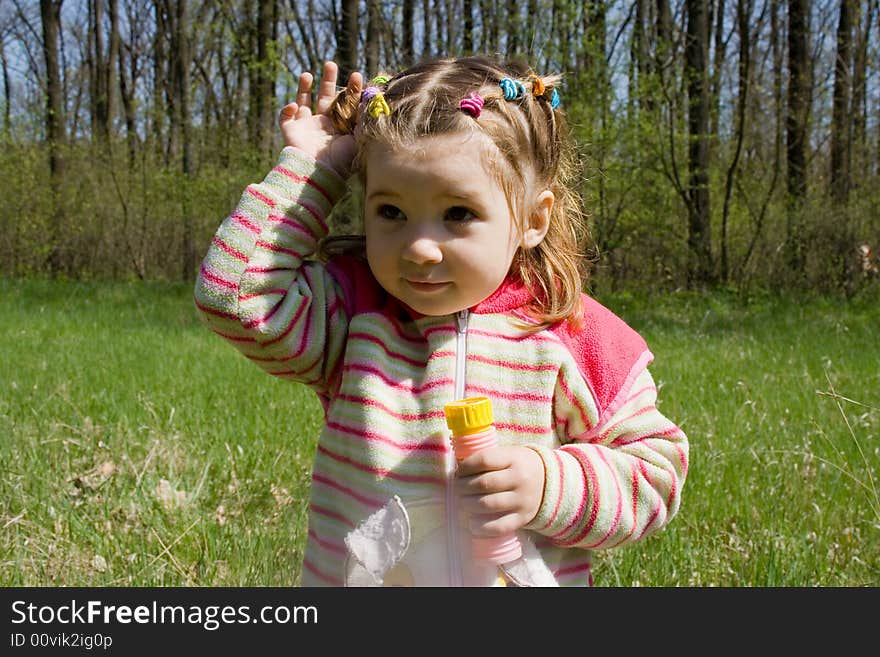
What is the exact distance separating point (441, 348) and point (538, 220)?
0.34 m

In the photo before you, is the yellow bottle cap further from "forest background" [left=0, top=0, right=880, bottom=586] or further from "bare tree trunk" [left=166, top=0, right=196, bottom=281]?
"bare tree trunk" [left=166, top=0, right=196, bottom=281]

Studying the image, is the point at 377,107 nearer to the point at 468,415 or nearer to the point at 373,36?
the point at 468,415

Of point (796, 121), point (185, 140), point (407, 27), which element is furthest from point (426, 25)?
point (796, 121)

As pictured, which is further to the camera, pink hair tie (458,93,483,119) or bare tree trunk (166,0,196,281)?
bare tree trunk (166,0,196,281)

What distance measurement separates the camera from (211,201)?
63.0ft

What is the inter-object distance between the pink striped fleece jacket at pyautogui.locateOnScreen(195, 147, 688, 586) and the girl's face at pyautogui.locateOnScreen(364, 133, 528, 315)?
9 cm

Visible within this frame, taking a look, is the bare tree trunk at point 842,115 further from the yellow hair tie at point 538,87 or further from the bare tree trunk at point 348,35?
the yellow hair tie at point 538,87

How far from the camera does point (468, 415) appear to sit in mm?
1438

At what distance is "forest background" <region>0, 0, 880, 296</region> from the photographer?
45.0ft

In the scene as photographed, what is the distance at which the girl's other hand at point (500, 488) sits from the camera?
4.88ft

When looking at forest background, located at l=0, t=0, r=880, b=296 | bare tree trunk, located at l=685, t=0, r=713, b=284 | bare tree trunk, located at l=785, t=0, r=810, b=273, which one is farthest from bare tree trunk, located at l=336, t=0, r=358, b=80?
bare tree trunk, located at l=785, t=0, r=810, b=273

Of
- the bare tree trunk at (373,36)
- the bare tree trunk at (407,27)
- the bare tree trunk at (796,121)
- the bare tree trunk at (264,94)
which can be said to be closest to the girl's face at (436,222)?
the bare tree trunk at (796,121)
